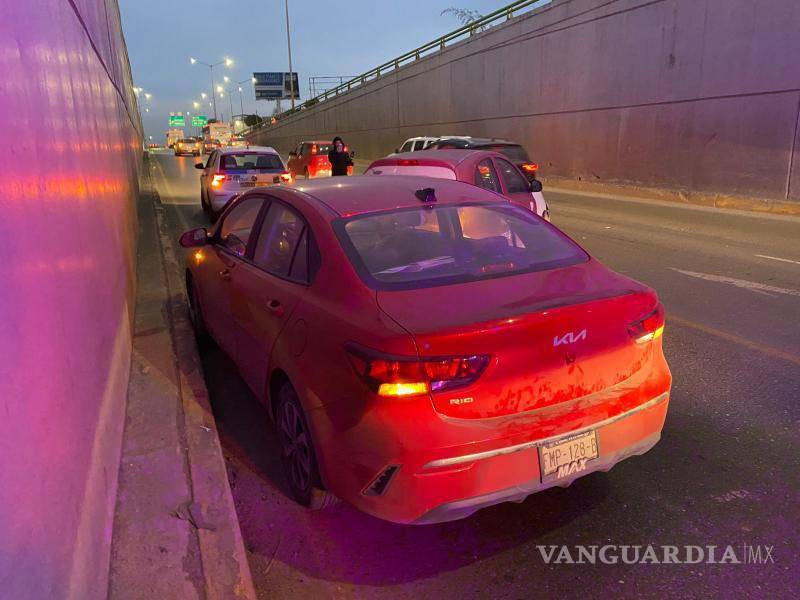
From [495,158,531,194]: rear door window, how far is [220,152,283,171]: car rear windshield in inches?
284

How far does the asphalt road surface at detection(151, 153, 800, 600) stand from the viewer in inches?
105

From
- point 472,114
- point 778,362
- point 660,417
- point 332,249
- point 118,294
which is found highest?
point 472,114

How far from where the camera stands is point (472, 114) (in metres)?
28.5

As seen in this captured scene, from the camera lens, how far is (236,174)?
13.5 m

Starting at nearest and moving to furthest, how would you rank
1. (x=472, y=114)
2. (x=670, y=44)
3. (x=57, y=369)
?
(x=57, y=369) → (x=670, y=44) → (x=472, y=114)

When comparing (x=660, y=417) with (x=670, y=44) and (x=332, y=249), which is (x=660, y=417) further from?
(x=670, y=44)

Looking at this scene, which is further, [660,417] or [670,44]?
[670,44]

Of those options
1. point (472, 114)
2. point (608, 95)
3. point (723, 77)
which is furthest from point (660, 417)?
point (472, 114)

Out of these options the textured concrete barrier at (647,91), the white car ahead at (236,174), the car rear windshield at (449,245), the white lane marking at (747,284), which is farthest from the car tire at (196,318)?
the textured concrete barrier at (647,91)

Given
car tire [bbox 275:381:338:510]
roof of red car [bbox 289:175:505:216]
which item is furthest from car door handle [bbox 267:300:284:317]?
roof of red car [bbox 289:175:505:216]

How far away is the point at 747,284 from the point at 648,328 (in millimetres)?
5272

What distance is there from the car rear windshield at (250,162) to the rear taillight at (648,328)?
12121 mm

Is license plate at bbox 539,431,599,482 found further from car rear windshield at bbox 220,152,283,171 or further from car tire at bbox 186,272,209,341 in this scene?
car rear windshield at bbox 220,152,283,171

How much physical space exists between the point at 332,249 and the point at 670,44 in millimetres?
17686
